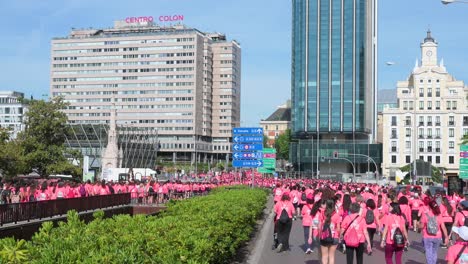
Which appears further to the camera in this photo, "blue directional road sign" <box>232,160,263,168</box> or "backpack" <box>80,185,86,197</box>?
"blue directional road sign" <box>232,160,263,168</box>

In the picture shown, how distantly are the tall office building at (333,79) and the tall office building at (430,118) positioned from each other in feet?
30.1

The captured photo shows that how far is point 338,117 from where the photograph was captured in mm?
126438

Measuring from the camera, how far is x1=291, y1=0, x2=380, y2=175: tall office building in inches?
4894

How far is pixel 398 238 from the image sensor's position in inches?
485

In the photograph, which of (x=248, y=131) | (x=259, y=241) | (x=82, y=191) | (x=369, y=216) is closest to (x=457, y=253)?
(x=369, y=216)

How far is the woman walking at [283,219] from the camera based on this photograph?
55.3 ft

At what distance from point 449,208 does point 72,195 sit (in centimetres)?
1661

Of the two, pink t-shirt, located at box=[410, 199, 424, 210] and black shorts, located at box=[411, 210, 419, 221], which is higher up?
pink t-shirt, located at box=[410, 199, 424, 210]

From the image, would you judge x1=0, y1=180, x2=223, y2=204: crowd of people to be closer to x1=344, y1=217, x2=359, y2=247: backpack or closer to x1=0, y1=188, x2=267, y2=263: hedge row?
x1=344, y1=217, x2=359, y2=247: backpack

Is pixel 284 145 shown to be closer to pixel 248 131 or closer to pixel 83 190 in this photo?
pixel 248 131

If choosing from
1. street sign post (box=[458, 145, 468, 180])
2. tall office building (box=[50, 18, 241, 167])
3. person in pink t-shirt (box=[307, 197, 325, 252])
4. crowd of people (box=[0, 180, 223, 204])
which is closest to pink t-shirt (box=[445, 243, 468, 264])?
person in pink t-shirt (box=[307, 197, 325, 252])

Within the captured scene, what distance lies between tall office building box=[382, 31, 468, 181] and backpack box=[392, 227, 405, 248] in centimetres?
10314

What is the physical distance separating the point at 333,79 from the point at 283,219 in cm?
11121

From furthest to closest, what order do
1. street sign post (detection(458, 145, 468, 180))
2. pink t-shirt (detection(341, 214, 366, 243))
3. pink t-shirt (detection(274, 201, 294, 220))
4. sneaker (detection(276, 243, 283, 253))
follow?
street sign post (detection(458, 145, 468, 180))
sneaker (detection(276, 243, 283, 253))
pink t-shirt (detection(274, 201, 294, 220))
pink t-shirt (detection(341, 214, 366, 243))
